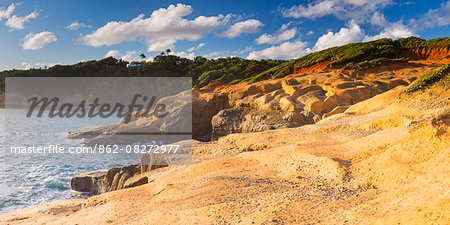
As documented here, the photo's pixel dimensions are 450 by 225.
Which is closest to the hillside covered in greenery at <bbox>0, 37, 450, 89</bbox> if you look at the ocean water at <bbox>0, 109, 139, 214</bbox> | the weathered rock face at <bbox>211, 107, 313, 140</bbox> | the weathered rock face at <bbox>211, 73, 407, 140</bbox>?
the weathered rock face at <bbox>211, 73, 407, 140</bbox>

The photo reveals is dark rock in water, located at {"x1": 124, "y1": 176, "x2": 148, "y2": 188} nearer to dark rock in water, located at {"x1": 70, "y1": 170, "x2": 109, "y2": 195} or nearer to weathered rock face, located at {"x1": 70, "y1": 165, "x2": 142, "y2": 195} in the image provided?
weathered rock face, located at {"x1": 70, "y1": 165, "x2": 142, "y2": 195}

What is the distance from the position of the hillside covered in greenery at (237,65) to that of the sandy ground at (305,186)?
826 inches

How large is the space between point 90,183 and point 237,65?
45395mm

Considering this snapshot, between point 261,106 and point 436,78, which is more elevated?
point 436,78

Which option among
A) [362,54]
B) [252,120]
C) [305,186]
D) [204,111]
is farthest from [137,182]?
[362,54]

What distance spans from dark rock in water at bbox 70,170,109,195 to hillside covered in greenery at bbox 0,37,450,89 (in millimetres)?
23386

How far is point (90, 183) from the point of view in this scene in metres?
13.3

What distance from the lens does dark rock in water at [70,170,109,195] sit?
12.7 metres

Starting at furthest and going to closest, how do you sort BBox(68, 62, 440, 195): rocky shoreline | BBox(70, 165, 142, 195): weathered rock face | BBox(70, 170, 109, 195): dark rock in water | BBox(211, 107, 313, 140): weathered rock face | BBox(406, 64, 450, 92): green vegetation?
1. BBox(211, 107, 313, 140): weathered rock face
2. BBox(68, 62, 440, 195): rocky shoreline
3. BBox(70, 170, 109, 195): dark rock in water
4. BBox(70, 165, 142, 195): weathered rock face
5. BBox(406, 64, 450, 92): green vegetation

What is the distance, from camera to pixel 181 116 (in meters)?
25.4

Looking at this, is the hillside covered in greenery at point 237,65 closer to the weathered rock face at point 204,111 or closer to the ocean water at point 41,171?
the weathered rock face at point 204,111

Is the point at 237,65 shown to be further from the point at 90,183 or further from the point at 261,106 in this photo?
the point at 90,183

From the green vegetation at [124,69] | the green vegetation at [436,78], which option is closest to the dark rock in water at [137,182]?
the green vegetation at [436,78]

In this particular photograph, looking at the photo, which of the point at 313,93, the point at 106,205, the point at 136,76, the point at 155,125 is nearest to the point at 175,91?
the point at 136,76
